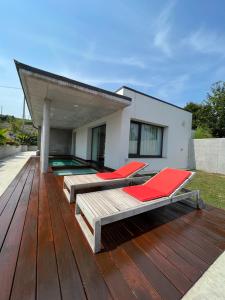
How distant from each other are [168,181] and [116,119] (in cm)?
464

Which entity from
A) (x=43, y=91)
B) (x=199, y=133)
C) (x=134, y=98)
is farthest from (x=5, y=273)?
(x=199, y=133)

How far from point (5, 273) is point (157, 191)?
2.44 metres

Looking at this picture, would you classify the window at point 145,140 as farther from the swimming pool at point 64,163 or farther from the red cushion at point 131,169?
the swimming pool at point 64,163

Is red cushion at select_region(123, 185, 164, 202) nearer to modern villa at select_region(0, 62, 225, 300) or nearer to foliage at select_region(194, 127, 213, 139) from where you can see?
modern villa at select_region(0, 62, 225, 300)

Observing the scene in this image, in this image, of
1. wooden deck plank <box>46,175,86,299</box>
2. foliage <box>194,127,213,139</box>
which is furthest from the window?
foliage <box>194,127,213,139</box>

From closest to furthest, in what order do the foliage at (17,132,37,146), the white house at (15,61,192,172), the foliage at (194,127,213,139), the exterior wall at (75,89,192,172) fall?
the white house at (15,61,192,172)
the exterior wall at (75,89,192,172)
the foliage at (194,127,213,139)
the foliage at (17,132,37,146)

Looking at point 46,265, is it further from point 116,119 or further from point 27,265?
point 116,119

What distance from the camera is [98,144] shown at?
391 inches

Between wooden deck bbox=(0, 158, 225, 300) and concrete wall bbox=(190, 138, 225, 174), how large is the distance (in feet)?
24.1

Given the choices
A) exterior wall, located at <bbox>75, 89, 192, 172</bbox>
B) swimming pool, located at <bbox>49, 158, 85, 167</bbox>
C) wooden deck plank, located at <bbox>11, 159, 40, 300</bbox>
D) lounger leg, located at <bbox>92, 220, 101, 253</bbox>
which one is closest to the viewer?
wooden deck plank, located at <bbox>11, 159, 40, 300</bbox>

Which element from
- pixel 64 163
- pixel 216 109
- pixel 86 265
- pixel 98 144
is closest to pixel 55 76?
pixel 86 265

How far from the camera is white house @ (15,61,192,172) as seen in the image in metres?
5.17

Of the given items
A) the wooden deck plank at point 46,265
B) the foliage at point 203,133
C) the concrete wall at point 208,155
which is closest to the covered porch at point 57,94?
the wooden deck plank at point 46,265

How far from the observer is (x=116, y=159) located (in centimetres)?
697
